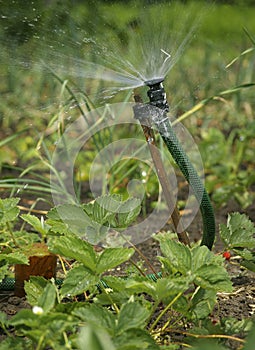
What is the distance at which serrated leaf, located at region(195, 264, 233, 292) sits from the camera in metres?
1.64

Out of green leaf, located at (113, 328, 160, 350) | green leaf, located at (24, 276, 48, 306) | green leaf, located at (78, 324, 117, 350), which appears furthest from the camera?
green leaf, located at (24, 276, 48, 306)

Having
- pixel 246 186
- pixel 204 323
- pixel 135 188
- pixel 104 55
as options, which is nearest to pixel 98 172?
pixel 135 188

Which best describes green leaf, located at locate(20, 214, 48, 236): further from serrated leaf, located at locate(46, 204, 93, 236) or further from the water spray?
the water spray

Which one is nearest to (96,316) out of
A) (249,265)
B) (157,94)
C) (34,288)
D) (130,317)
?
(130,317)

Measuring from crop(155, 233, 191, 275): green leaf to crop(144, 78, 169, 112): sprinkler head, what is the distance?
408 millimetres

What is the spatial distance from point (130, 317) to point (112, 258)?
21cm

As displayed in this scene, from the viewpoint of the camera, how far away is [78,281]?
1.68 meters

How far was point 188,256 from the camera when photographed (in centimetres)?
167

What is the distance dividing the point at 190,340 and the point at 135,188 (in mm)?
1288

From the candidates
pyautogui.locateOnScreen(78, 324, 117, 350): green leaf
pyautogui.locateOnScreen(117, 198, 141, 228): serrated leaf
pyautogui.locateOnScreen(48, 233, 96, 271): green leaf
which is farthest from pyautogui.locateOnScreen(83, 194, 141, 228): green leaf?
pyautogui.locateOnScreen(78, 324, 117, 350): green leaf

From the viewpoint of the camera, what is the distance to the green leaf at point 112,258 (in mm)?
1666

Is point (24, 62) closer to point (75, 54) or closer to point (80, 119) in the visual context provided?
point (75, 54)

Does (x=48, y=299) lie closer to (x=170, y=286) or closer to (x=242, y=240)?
(x=170, y=286)

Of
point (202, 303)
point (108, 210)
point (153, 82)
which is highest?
point (153, 82)
